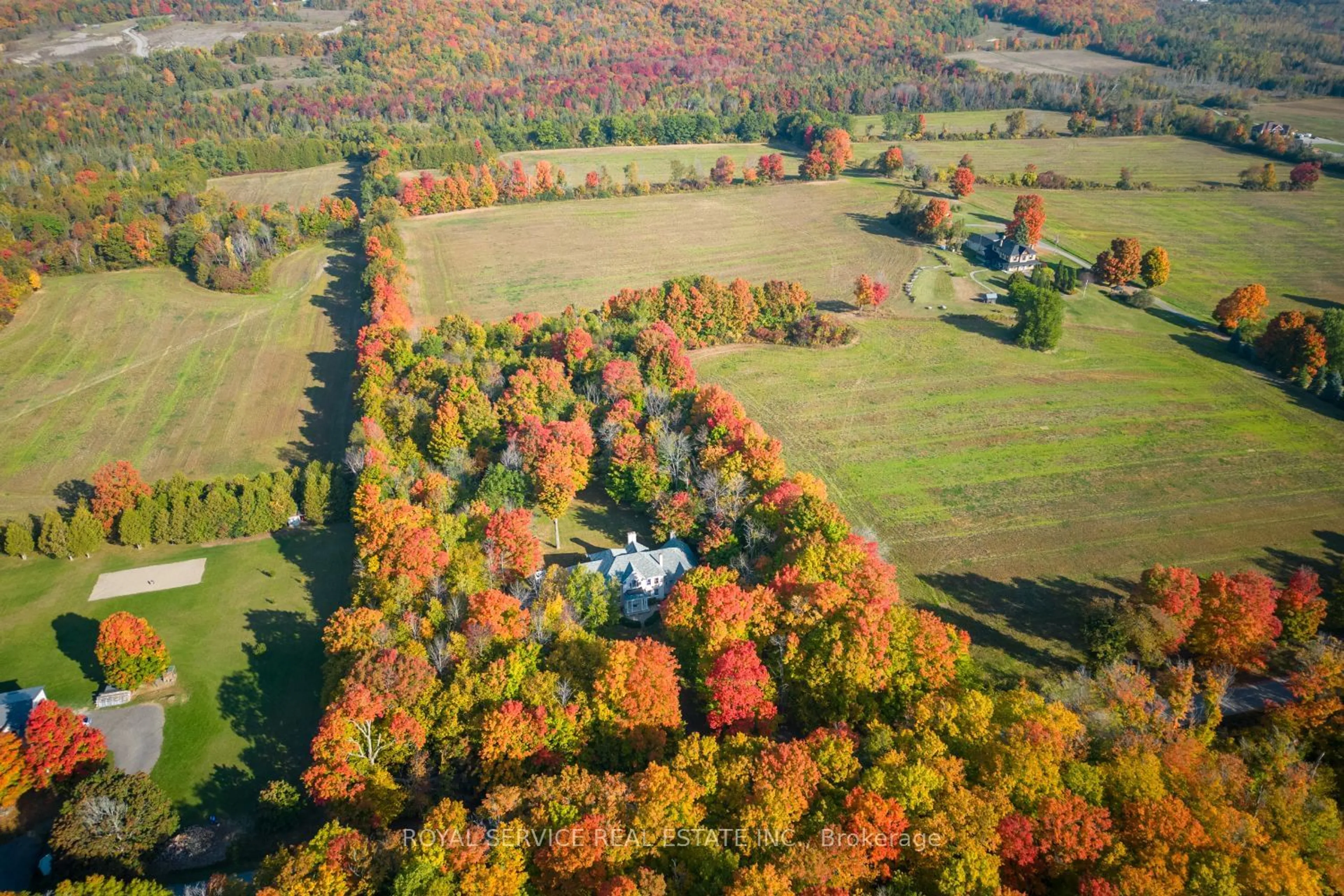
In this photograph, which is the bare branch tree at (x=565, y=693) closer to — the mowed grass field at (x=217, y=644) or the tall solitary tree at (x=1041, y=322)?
the mowed grass field at (x=217, y=644)

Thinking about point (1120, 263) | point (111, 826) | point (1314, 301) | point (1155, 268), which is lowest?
point (111, 826)

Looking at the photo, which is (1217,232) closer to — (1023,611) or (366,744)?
(1023,611)

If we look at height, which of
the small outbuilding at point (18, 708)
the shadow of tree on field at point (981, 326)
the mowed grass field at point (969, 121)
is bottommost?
the small outbuilding at point (18, 708)

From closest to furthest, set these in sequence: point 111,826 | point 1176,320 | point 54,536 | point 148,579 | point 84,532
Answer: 1. point 111,826
2. point 148,579
3. point 54,536
4. point 84,532
5. point 1176,320

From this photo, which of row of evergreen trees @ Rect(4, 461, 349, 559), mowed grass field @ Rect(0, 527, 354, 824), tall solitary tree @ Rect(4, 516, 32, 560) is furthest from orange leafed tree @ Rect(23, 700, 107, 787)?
tall solitary tree @ Rect(4, 516, 32, 560)

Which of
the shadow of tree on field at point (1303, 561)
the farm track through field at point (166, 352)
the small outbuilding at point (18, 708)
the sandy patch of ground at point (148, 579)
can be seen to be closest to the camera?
the small outbuilding at point (18, 708)

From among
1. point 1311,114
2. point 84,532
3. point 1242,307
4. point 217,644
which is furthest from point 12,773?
point 1311,114

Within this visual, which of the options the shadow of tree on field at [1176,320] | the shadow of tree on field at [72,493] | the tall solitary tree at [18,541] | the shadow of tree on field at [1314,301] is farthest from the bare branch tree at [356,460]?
the shadow of tree on field at [1314,301]
